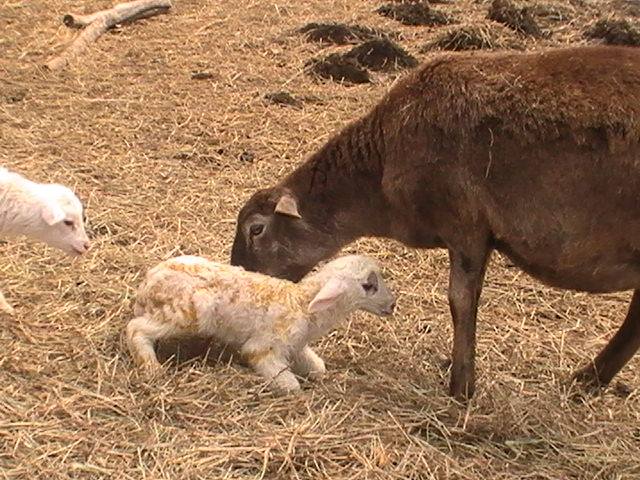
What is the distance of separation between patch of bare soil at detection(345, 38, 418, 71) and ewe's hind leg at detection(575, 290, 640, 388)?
615 centimetres

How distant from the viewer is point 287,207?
5969 mm

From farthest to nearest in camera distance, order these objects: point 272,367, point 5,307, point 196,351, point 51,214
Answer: point 51,214 → point 5,307 → point 196,351 → point 272,367

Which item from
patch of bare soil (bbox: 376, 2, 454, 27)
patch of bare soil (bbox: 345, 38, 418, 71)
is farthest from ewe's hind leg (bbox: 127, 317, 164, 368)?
patch of bare soil (bbox: 376, 2, 454, 27)

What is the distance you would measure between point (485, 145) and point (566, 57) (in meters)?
0.63

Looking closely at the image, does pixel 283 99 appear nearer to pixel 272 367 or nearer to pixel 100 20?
pixel 100 20

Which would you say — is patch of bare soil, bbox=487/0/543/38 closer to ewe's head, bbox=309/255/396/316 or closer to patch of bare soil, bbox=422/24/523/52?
patch of bare soil, bbox=422/24/523/52

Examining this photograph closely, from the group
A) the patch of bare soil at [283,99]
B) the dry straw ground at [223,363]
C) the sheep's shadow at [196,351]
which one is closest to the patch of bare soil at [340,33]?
the dry straw ground at [223,363]

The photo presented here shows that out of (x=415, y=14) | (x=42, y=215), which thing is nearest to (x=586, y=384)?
(x=42, y=215)

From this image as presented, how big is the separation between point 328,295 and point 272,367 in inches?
18.8

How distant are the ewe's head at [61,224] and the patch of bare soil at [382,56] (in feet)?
19.2

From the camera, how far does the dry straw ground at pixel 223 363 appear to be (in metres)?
4.61

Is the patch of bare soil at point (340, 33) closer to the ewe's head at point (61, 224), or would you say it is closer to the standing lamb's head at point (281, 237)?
the standing lamb's head at point (281, 237)

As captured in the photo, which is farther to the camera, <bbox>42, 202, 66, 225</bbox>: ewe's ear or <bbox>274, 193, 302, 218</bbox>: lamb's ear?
<bbox>42, 202, 66, 225</bbox>: ewe's ear

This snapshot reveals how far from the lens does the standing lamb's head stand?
606cm
